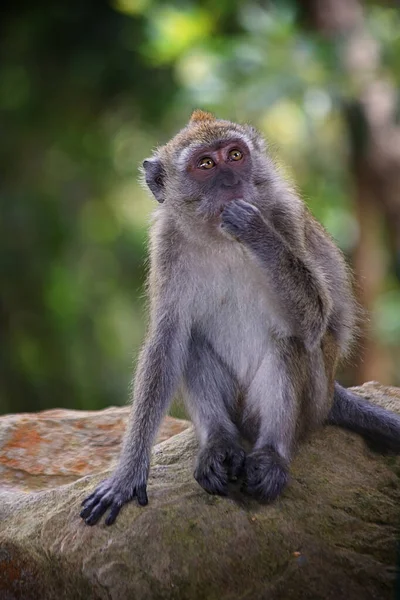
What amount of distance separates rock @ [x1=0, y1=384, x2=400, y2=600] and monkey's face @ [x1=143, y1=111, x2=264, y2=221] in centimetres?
194

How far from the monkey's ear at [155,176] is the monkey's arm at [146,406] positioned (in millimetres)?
1039

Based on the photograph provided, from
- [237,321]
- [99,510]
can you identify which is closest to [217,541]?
[99,510]

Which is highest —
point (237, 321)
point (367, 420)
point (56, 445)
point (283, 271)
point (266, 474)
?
point (283, 271)

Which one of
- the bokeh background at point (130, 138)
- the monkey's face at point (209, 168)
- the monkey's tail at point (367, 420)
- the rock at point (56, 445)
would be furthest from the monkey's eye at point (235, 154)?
the bokeh background at point (130, 138)

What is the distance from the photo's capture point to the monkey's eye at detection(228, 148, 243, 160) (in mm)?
7273

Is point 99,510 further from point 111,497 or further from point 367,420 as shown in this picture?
point 367,420

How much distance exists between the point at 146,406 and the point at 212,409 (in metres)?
0.49

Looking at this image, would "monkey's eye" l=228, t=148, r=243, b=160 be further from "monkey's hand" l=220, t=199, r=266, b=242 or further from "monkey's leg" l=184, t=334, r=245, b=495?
"monkey's leg" l=184, t=334, r=245, b=495

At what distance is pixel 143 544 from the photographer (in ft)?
19.8

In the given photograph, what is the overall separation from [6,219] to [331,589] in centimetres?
1245

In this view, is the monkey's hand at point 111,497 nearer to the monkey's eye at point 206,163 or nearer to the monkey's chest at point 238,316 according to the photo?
the monkey's chest at point 238,316

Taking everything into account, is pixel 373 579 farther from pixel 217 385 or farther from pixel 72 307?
pixel 72 307

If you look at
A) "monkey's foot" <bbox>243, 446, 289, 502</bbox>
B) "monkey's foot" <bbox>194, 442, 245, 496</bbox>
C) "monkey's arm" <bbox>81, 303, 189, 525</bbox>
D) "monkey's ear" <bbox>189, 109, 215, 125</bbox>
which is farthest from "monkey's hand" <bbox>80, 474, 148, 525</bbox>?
"monkey's ear" <bbox>189, 109, 215, 125</bbox>

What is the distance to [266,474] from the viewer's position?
21.4 ft
